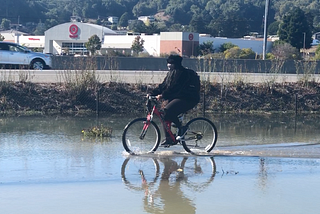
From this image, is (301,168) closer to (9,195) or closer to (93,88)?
(9,195)

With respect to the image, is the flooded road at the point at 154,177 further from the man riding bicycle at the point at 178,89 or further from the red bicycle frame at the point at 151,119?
the man riding bicycle at the point at 178,89

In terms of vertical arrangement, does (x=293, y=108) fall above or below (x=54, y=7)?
below

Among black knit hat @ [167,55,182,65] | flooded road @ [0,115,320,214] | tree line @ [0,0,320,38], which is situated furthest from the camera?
tree line @ [0,0,320,38]

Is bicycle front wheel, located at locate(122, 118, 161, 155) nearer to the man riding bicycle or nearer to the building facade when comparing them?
the man riding bicycle

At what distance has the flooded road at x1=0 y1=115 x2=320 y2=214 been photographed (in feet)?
22.8

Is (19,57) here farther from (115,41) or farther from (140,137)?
(115,41)

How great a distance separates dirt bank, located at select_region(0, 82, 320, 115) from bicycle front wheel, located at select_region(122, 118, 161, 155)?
7.35 meters

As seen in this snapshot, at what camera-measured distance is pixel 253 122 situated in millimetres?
16062

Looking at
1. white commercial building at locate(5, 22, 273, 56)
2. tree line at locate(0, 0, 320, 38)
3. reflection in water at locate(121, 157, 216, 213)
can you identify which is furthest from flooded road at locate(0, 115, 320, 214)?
tree line at locate(0, 0, 320, 38)

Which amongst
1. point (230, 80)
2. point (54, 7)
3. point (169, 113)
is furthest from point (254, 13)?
point (169, 113)

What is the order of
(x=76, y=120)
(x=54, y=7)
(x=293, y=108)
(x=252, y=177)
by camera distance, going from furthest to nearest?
(x=54, y=7)
(x=293, y=108)
(x=76, y=120)
(x=252, y=177)

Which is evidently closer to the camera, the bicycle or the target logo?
the bicycle

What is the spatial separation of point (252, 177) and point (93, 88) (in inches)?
416

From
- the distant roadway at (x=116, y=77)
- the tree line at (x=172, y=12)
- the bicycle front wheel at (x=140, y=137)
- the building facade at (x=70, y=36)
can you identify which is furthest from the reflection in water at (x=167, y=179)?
the tree line at (x=172, y=12)
